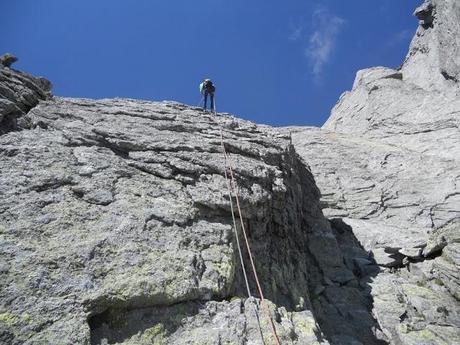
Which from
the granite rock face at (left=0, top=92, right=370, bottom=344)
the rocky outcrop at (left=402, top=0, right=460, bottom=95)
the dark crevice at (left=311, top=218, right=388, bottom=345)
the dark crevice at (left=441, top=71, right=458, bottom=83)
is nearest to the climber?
the granite rock face at (left=0, top=92, right=370, bottom=344)

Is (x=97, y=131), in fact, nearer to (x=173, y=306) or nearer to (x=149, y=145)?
(x=149, y=145)

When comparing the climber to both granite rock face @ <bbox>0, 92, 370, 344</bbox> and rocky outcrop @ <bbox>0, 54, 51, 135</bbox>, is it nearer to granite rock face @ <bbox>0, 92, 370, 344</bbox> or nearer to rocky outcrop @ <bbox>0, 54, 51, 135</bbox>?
granite rock face @ <bbox>0, 92, 370, 344</bbox>

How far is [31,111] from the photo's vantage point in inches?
484

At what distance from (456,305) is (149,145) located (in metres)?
10.4

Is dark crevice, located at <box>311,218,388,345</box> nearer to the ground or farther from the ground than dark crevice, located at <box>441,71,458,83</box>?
nearer to the ground

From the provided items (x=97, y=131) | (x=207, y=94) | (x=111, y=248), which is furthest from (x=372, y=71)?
(x=111, y=248)

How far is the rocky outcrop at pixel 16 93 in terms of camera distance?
11258mm

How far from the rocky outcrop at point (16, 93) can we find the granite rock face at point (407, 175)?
12.0 meters

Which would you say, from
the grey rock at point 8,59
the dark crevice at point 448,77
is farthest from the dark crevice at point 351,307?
the dark crevice at point 448,77

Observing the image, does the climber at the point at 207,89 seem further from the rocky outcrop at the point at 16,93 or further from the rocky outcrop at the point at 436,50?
the rocky outcrop at the point at 436,50

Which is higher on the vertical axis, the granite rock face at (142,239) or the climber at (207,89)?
the climber at (207,89)

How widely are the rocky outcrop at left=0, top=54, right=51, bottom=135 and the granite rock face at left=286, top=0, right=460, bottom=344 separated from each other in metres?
12.0

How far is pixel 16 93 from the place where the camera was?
12742mm

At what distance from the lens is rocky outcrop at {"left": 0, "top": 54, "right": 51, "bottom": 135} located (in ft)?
36.9
